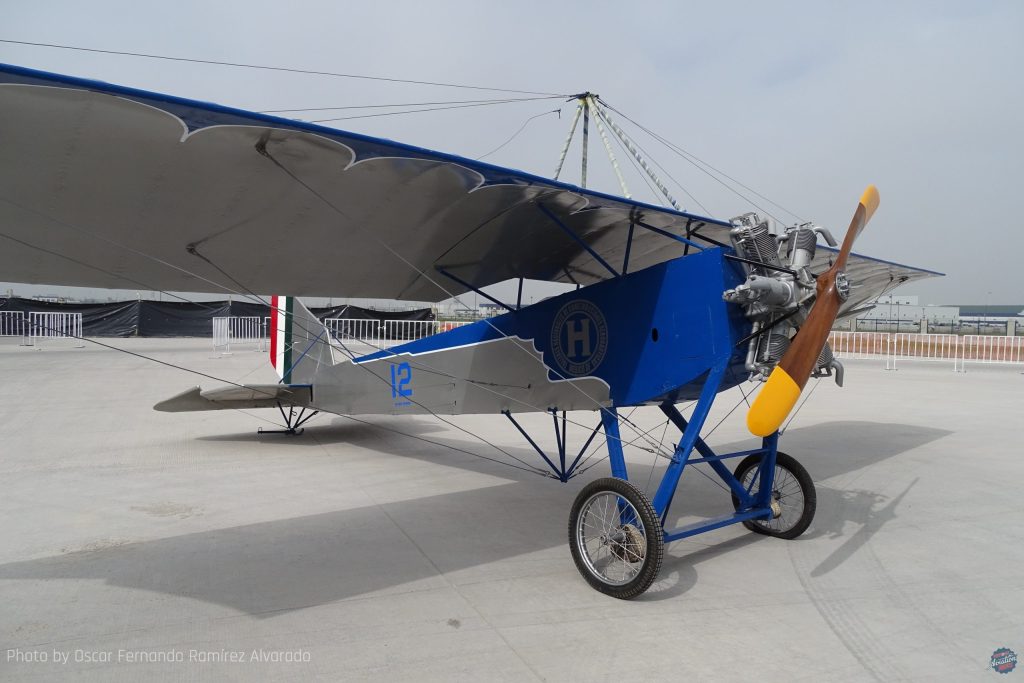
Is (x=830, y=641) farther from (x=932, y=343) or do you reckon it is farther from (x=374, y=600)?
(x=932, y=343)

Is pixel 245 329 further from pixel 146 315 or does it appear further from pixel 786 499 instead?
pixel 786 499

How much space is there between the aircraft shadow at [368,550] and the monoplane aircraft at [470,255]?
627 millimetres

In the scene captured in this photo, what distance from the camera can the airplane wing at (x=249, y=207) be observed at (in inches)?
116

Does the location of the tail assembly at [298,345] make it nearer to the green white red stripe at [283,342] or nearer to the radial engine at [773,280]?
the green white red stripe at [283,342]

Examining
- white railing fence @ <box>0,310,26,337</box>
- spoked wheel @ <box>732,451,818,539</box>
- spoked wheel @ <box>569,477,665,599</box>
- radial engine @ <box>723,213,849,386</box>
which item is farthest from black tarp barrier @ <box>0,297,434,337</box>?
radial engine @ <box>723,213,849,386</box>

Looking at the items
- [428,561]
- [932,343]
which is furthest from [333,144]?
[932,343]

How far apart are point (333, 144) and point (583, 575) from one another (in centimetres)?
311

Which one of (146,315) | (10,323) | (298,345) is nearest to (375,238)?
(298,345)

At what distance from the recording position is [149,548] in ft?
15.9

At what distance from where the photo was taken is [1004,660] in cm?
324

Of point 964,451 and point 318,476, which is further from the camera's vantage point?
point 964,451

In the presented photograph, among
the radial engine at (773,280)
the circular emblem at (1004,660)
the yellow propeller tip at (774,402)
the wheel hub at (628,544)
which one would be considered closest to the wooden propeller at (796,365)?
the yellow propeller tip at (774,402)

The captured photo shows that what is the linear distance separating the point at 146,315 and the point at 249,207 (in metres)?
37.1

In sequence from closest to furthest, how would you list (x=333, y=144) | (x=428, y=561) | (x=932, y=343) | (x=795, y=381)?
1. (x=333, y=144)
2. (x=795, y=381)
3. (x=428, y=561)
4. (x=932, y=343)
